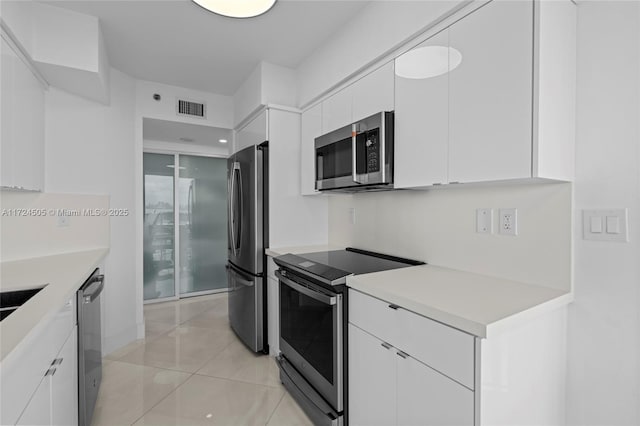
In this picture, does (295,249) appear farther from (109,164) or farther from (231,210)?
(109,164)

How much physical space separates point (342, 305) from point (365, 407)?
1.53 feet

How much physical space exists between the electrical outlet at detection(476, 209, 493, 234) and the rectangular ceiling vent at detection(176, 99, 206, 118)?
9.64 ft

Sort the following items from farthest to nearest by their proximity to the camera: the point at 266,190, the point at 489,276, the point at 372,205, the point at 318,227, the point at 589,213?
1. the point at 318,227
2. the point at 266,190
3. the point at 372,205
4. the point at 489,276
5. the point at 589,213

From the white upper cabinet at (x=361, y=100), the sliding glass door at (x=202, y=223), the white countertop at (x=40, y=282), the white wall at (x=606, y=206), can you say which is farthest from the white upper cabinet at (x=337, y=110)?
the sliding glass door at (x=202, y=223)

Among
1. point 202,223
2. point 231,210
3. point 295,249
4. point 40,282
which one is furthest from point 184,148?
point 40,282

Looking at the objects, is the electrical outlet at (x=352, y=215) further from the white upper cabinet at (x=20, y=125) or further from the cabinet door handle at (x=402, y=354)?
the white upper cabinet at (x=20, y=125)

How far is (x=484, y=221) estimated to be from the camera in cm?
158

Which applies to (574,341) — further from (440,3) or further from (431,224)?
(440,3)

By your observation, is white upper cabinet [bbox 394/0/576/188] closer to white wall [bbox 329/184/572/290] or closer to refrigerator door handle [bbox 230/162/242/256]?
white wall [bbox 329/184/572/290]

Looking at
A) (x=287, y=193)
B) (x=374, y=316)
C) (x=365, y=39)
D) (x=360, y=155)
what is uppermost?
(x=365, y=39)

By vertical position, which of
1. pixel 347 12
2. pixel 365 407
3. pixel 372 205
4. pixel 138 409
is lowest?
pixel 138 409

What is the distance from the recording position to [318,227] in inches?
114

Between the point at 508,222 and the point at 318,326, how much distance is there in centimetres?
111

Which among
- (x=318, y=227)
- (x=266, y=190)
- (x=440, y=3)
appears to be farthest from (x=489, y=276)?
(x=266, y=190)
